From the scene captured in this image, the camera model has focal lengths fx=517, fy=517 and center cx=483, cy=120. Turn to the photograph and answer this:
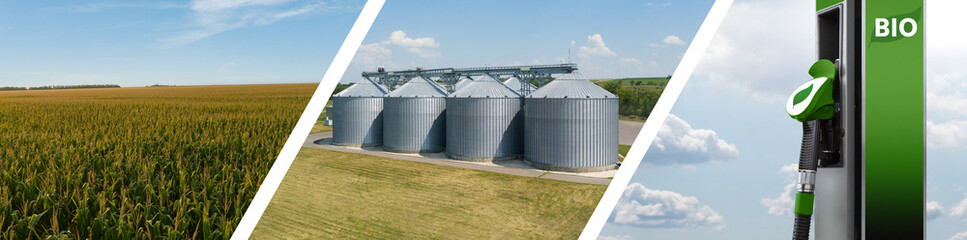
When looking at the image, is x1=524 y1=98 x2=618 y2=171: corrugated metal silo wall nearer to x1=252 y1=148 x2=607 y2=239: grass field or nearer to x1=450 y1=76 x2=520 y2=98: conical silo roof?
x1=252 y1=148 x2=607 y2=239: grass field

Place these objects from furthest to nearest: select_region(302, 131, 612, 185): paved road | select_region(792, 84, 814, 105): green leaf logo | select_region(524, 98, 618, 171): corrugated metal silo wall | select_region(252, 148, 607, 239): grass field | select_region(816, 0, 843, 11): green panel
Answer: select_region(524, 98, 618, 171): corrugated metal silo wall, select_region(302, 131, 612, 185): paved road, select_region(252, 148, 607, 239): grass field, select_region(816, 0, 843, 11): green panel, select_region(792, 84, 814, 105): green leaf logo

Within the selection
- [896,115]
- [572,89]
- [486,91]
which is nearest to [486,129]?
[486,91]

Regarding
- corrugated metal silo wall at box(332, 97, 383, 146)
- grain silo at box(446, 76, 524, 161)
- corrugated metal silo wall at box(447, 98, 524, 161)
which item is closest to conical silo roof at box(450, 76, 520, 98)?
grain silo at box(446, 76, 524, 161)

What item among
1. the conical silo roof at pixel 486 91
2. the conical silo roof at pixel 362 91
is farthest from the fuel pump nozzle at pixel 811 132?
the conical silo roof at pixel 362 91

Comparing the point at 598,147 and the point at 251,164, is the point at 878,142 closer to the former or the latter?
the point at 251,164

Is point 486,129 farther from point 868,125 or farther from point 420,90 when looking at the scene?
point 868,125

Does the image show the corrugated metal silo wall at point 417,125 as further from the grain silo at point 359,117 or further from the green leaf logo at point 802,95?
the green leaf logo at point 802,95

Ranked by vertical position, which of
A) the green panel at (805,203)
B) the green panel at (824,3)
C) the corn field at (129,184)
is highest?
the green panel at (824,3)
